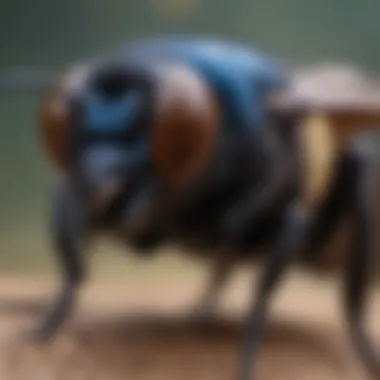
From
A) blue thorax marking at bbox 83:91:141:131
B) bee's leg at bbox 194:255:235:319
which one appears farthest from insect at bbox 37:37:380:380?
bee's leg at bbox 194:255:235:319

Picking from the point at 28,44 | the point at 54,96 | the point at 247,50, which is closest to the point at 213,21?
the point at 28,44

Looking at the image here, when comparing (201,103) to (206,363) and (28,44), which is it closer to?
(206,363)

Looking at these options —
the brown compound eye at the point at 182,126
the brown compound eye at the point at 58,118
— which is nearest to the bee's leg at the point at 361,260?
the brown compound eye at the point at 182,126

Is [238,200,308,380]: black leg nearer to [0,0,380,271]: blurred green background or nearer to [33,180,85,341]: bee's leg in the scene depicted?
[33,180,85,341]: bee's leg

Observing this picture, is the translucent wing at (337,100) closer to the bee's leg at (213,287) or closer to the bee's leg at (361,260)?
the bee's leg at (361,260)

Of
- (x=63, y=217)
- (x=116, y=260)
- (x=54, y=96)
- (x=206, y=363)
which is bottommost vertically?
(x=116, y=260)

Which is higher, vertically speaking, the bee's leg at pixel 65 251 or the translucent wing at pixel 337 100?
the translucent wing at pixel 337 100

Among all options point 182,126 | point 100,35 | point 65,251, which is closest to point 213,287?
point 65,251
